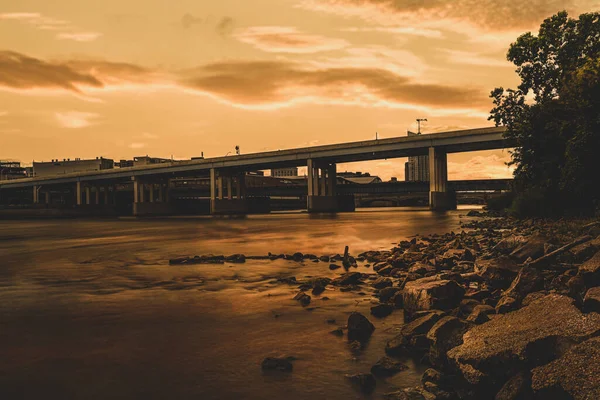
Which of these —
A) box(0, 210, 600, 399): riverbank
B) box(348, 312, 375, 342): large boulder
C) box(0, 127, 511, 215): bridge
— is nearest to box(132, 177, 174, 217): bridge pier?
box(0, 127, 511, 215): bridge

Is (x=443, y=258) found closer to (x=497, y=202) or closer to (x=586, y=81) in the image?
(x=586, y=81)

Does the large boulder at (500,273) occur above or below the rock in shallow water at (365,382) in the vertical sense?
above

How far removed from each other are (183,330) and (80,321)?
3.16 meters

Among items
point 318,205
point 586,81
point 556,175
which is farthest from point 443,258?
point 318,205

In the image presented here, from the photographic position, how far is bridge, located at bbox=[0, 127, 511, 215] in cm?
10825

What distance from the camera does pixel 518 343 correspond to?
6.54m

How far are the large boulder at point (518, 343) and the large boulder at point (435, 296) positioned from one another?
3236 millimetres

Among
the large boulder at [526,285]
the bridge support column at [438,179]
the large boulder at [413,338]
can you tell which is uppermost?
the bridge support column at [438,179]

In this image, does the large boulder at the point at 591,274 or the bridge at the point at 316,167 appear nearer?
the large boulder at the point at 591,274

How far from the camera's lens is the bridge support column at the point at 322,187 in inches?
5039

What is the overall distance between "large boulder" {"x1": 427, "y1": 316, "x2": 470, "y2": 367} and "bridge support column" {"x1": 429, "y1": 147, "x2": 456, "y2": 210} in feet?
342

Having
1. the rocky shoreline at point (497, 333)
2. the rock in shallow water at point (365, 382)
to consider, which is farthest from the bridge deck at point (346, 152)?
the rock in shallow water at point (365, 382)

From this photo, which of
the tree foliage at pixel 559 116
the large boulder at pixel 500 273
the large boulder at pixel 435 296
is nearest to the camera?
the large boulder at pixel 435 296

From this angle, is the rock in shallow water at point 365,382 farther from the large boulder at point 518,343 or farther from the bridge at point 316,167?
the bridge at point 316,167
